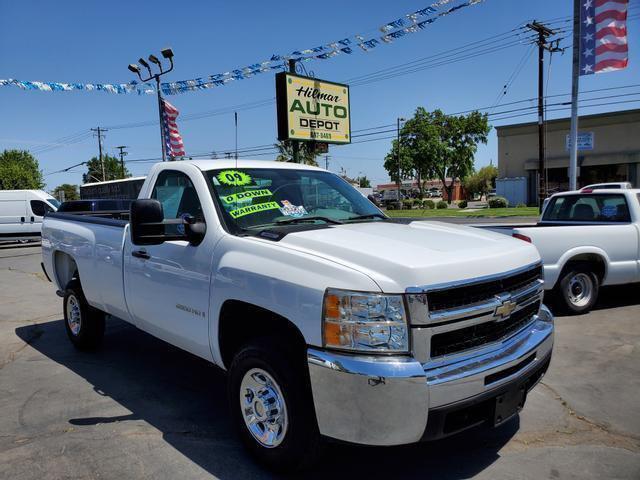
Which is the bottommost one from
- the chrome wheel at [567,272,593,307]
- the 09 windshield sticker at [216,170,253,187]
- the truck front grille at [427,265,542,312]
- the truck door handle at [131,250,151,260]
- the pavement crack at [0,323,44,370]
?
the pavement crack at [0,323,44,370]

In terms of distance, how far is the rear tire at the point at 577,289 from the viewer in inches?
261

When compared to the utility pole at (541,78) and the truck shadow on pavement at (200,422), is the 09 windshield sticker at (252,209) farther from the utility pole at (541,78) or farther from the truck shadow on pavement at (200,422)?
the utility pole at (541,78)

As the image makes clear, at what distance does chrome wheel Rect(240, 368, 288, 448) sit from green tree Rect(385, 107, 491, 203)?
2086 inches

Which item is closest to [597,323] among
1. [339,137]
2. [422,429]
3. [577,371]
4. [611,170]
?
Answer: [577,371]

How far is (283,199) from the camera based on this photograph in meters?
3.88

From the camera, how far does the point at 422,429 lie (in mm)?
2445

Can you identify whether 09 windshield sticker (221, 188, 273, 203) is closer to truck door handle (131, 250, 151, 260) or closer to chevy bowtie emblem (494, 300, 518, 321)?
truck door handle (131, 250, 151, 260)

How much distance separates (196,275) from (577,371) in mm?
3629

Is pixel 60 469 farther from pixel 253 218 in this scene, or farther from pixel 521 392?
pixel 521 392

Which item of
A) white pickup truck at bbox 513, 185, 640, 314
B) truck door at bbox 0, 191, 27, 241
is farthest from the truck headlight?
truck door at bbox 0, 191, 27, 241

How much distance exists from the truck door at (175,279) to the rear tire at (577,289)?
504cm

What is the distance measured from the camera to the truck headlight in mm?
2488

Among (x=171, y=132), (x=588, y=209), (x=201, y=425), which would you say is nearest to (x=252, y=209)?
(x=201, y=425)

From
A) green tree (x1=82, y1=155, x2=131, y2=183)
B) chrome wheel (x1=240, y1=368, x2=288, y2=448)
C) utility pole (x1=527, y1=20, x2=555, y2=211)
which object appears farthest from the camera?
green tree (x1=82, y1=155, x2=131, y2=183)
